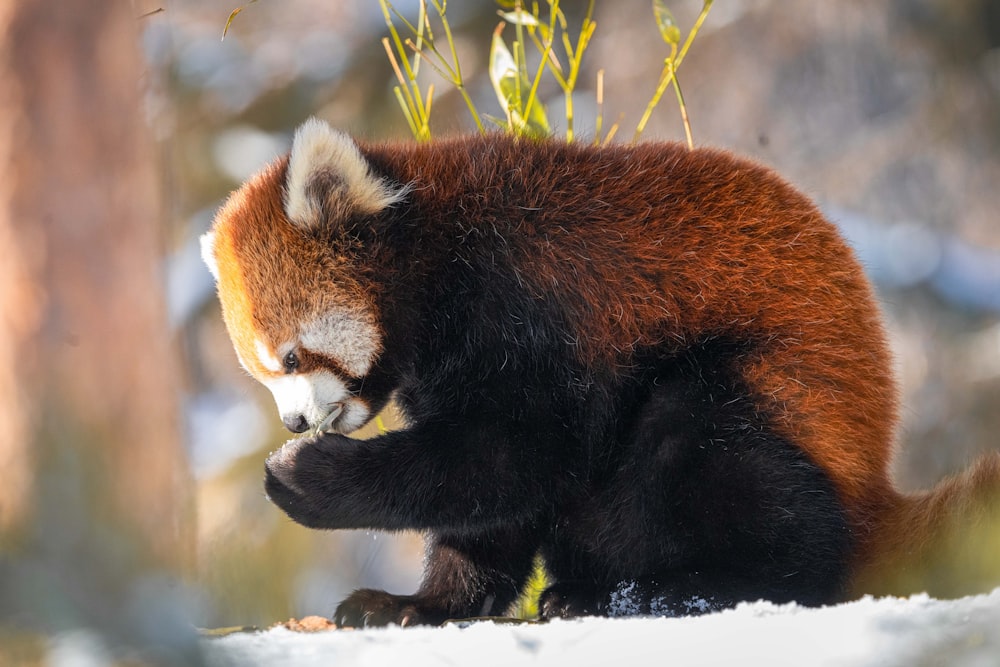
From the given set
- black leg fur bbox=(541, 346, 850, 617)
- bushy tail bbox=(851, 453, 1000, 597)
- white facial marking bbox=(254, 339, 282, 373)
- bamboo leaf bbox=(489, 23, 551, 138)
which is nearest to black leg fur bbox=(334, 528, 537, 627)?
black leg fur bbox=(541, 346, 850, 617)

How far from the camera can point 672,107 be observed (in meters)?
6.79

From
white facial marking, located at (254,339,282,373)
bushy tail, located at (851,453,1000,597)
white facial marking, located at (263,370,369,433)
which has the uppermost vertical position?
white facial marking, located at (254,339,282,373)

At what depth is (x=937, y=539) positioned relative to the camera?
2283 mm

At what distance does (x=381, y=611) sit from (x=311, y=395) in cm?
63

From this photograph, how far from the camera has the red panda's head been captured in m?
2.52

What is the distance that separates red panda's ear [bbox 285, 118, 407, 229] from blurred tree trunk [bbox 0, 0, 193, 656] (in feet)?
2.91

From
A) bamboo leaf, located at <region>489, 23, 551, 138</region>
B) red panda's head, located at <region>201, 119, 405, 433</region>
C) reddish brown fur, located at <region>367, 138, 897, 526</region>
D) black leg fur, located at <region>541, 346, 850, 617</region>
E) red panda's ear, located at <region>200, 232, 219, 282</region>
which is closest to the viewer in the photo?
black leg fur, located at <region>541, 346, 850, 617</region>

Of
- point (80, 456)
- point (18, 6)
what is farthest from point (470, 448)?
point (18, 6)

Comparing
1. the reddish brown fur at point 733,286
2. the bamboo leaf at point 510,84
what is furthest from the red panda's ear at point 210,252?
the bamboo leaf at point 510,84

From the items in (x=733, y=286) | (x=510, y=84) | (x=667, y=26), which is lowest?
(x=733, y=286)

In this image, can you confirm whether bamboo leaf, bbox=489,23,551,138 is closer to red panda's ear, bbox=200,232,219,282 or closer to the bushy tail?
red panda's ear, bbox=200,232,219,282

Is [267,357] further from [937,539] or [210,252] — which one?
[937,539]

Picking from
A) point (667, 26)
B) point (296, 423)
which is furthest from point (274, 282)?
point (667, 26)

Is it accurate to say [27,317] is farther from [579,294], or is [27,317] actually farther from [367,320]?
[579,294]
